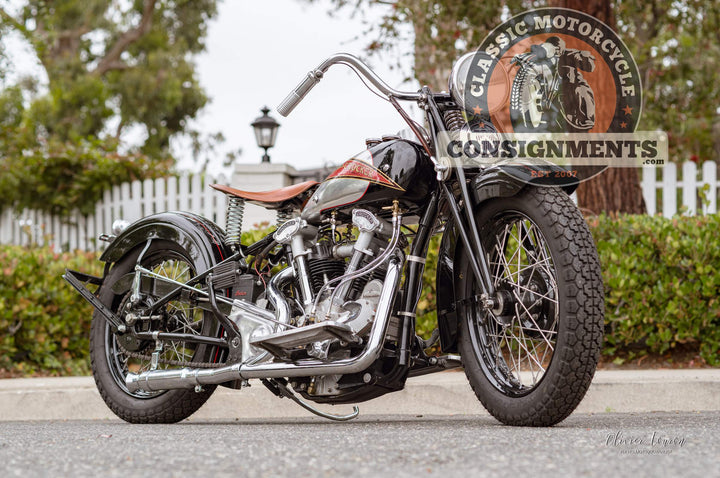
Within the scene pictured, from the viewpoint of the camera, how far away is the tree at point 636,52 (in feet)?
27.4

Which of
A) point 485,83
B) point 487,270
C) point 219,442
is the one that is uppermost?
point 485,83

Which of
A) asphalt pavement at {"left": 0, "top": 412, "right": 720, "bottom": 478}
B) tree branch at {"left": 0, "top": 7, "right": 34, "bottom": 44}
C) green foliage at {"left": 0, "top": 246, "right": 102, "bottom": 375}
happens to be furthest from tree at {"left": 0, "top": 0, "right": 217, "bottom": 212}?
asphalt pavement at {"left": 0, "top": 412, "right": 720, "bottom": 478}

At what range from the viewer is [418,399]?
507 cm

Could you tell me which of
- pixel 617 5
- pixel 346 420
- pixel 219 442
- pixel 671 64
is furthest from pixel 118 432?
pixel 671 64

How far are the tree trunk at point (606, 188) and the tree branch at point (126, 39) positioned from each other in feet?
62.4

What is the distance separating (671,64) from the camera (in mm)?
15945

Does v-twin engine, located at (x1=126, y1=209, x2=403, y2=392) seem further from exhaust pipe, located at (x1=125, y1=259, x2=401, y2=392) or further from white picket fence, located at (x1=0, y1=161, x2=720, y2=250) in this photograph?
white picket fence, located at (x1=0, y1=161, x2=720, y2=250)

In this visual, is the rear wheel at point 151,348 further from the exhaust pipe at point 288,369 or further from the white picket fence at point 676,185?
the white picket fence at point 676,185

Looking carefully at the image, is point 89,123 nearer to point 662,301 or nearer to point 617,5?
point 617,5

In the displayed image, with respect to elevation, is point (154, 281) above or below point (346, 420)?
above

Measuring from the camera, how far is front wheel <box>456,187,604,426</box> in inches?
119

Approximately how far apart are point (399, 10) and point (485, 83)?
6.20 m

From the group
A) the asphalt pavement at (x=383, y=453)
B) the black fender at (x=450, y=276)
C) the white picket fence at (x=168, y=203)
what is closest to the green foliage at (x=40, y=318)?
the white picket fence at (x=168, y=203)

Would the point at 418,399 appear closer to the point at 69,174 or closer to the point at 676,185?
the point at 676,185
